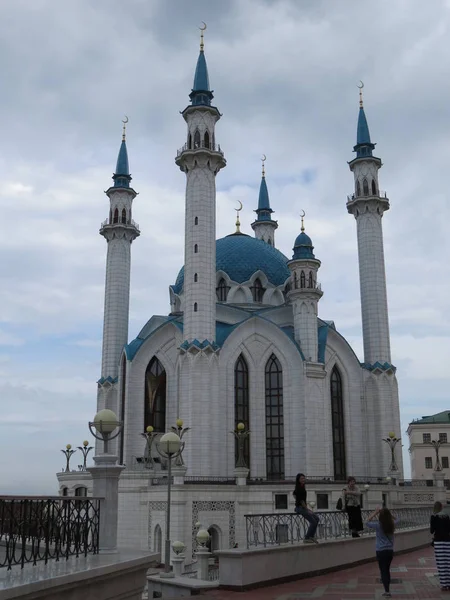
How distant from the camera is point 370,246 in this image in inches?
1727

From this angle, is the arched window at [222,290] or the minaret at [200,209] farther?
the arched window at [222,290]

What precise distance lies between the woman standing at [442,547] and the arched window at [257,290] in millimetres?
35882

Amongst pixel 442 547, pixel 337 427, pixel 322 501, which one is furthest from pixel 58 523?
pixel 337 427

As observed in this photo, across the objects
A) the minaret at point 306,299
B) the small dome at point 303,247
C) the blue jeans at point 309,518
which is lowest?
the blue jeans at point 309,518

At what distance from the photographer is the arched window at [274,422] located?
3819 centimetres

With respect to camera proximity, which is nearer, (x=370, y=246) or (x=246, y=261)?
(x=370, y=246)

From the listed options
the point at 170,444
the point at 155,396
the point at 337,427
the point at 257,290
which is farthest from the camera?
the point at 257,290

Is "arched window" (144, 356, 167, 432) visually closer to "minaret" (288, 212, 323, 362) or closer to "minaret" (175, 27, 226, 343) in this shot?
"minaret" (175, 27, 226, 343)

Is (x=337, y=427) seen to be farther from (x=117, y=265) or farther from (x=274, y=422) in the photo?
(x=117, y=265)

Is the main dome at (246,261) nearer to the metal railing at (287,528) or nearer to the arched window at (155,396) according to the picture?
the arched window at (155,396)

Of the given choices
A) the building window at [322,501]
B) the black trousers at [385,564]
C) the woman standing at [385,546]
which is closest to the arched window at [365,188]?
the building window at [322,501]

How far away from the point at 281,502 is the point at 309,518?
2215 centimetres

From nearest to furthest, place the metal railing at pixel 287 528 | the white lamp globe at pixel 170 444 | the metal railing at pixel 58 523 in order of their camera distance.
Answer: the metal railing at pixel 58 523 < the metal railing at pixel 287 528 < the white lamp globe at pixel 170 444

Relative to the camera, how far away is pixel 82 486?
38625 mm
